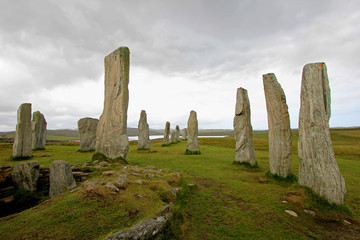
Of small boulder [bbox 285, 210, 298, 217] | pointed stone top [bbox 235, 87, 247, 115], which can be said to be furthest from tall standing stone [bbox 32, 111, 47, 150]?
small boulder [bbox 285, 210, 298, 217]

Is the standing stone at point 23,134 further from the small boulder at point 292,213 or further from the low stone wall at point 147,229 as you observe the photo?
the small boulder at point 292,213

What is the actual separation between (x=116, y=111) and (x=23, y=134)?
8357 millimetres

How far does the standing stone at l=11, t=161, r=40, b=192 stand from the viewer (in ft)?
19.0

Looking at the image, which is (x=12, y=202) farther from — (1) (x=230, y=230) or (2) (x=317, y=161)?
(2) (x=317, y=161)

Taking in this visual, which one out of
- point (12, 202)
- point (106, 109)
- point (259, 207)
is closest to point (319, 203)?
point (259, 207)

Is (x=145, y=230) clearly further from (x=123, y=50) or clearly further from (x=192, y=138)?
(x=192, y=138)

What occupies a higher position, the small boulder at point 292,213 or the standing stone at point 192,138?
the standing stone at point 192,138

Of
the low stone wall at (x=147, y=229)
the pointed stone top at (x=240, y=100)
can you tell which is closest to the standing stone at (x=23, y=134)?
the low stone wall at (x=147, y=229)

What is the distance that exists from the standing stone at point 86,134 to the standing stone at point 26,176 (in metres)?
12.4

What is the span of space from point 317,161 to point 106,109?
11286mm

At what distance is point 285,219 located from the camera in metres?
4.63

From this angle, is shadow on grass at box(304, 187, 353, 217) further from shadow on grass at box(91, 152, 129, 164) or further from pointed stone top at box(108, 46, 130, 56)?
pointed stone top at box(108, 46, 130, 56)

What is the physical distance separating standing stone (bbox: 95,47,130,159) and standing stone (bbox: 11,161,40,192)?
4.90 meters

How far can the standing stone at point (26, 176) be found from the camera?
229 inches
